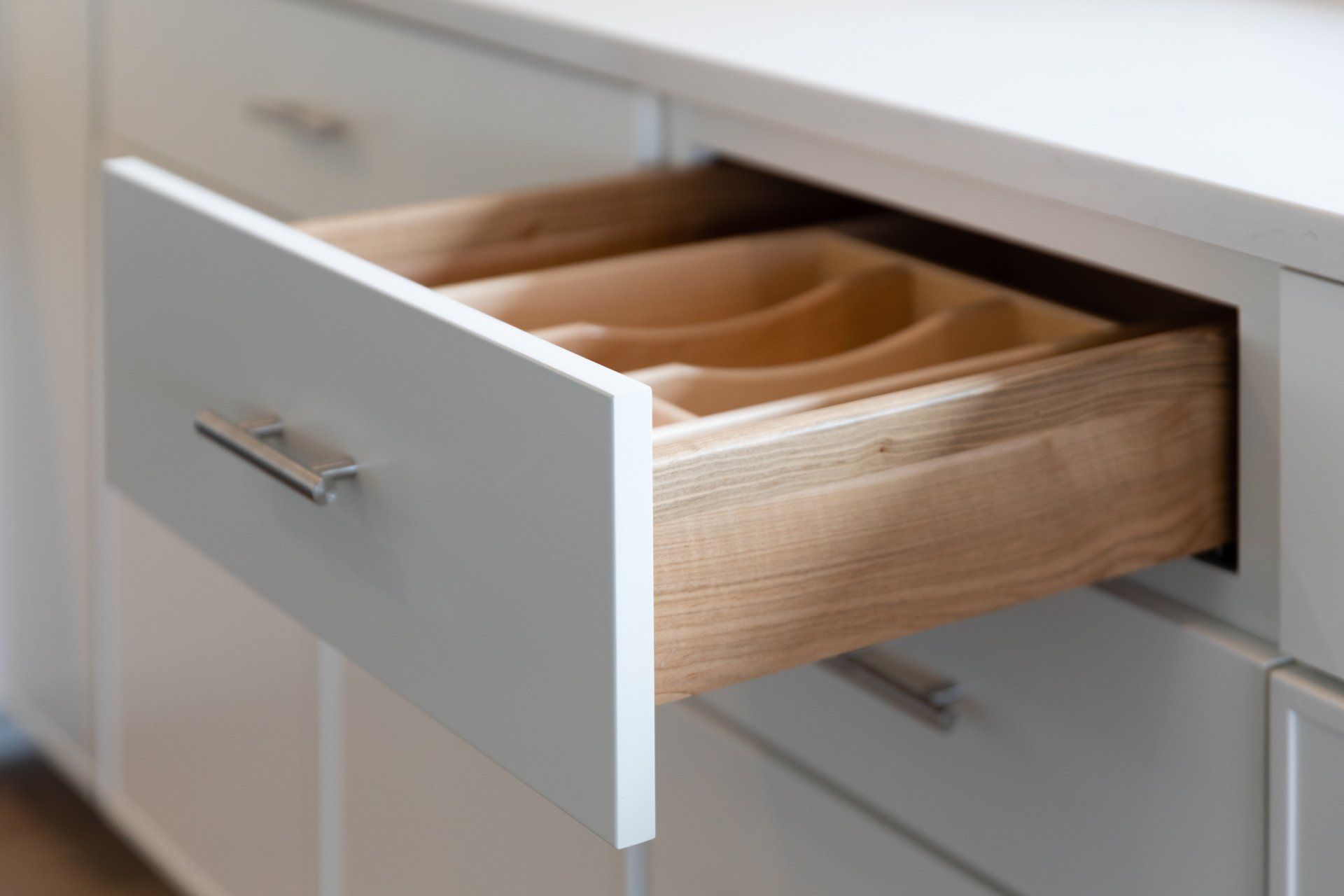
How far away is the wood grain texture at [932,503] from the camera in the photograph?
19.5 inches

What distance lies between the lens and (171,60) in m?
1.29

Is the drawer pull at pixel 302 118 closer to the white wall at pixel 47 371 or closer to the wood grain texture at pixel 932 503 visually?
the white wall at pixel 47 371

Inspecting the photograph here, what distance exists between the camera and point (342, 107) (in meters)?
1.08

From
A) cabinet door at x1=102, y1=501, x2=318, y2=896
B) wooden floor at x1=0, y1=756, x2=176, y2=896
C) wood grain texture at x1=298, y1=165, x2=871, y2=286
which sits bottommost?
wooden floor at x1=0, y1=756, x2=176, y2=896

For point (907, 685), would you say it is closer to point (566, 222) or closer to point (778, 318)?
point (778, 318)

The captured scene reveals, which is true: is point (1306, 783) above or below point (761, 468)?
below

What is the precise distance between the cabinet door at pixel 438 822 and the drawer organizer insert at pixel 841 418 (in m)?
0.35

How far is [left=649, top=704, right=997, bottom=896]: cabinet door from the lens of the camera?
0.76 metres

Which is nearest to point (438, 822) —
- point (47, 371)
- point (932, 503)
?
point (932, 503)

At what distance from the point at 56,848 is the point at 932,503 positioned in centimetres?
150

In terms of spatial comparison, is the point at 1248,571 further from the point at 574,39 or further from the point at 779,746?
the point at 574,39

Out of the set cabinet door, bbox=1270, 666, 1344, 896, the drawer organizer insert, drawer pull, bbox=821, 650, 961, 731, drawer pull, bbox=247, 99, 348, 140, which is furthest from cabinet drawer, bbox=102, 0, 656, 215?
cabinet door, bbox=1270, 666, 1344, 896

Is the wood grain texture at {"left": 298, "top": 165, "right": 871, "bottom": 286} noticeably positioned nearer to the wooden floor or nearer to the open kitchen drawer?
the open kitchen drawer

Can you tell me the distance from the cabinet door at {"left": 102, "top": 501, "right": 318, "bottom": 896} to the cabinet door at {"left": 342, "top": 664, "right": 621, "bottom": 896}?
7 cm
